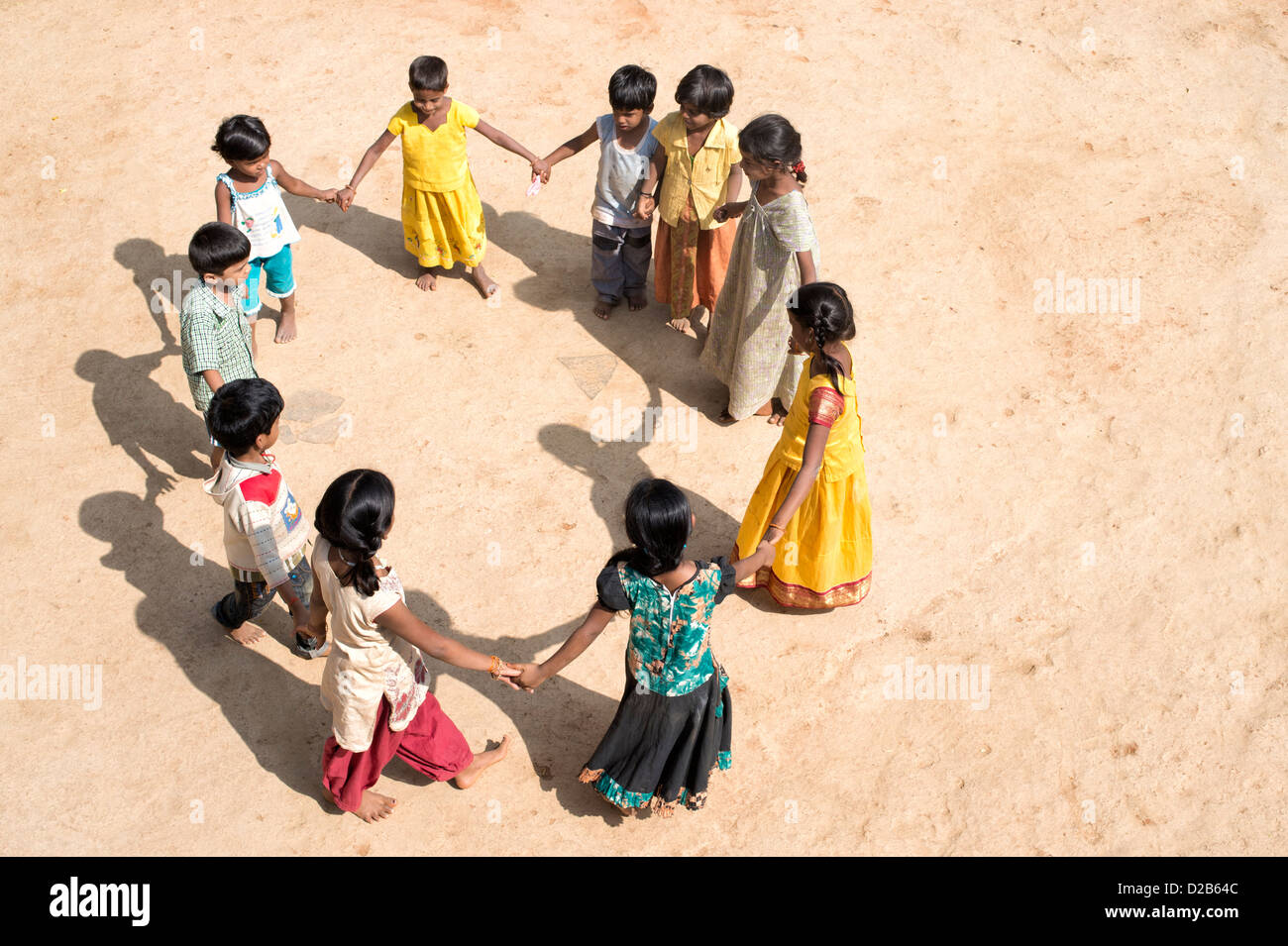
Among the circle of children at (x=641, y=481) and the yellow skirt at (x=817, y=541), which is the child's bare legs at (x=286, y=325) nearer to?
the circle of children at (x=641, y=481)

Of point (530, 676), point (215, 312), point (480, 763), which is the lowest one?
point (480, 763)

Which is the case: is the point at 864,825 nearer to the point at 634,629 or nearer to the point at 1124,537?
the point at 634,629

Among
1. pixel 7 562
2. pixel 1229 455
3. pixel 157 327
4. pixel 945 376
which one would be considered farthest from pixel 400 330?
pixel 1229 455

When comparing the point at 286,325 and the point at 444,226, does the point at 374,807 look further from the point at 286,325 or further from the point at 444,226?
the point at 444,226

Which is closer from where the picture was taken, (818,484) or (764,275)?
(818,484)

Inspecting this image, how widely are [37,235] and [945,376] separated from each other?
220 inches

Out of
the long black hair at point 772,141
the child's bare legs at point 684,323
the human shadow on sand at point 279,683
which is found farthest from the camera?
the child's bare legs at point 684,323

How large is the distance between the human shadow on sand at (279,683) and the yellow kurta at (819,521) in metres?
0.96

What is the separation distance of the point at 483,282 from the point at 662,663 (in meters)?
3.46

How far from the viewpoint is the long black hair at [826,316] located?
4039 mm

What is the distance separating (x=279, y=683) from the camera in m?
4.46

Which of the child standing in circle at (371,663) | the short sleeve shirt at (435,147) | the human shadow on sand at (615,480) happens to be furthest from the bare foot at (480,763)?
the short sleeve shirt at (435,147)

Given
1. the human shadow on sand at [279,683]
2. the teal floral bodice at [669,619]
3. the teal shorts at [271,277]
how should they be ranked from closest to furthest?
the teal floral bodice at [669,619], the human shadow on sand at [279,683], the teal shorts at [271,277]

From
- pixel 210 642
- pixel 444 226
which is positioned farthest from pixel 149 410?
pixel 444 226
